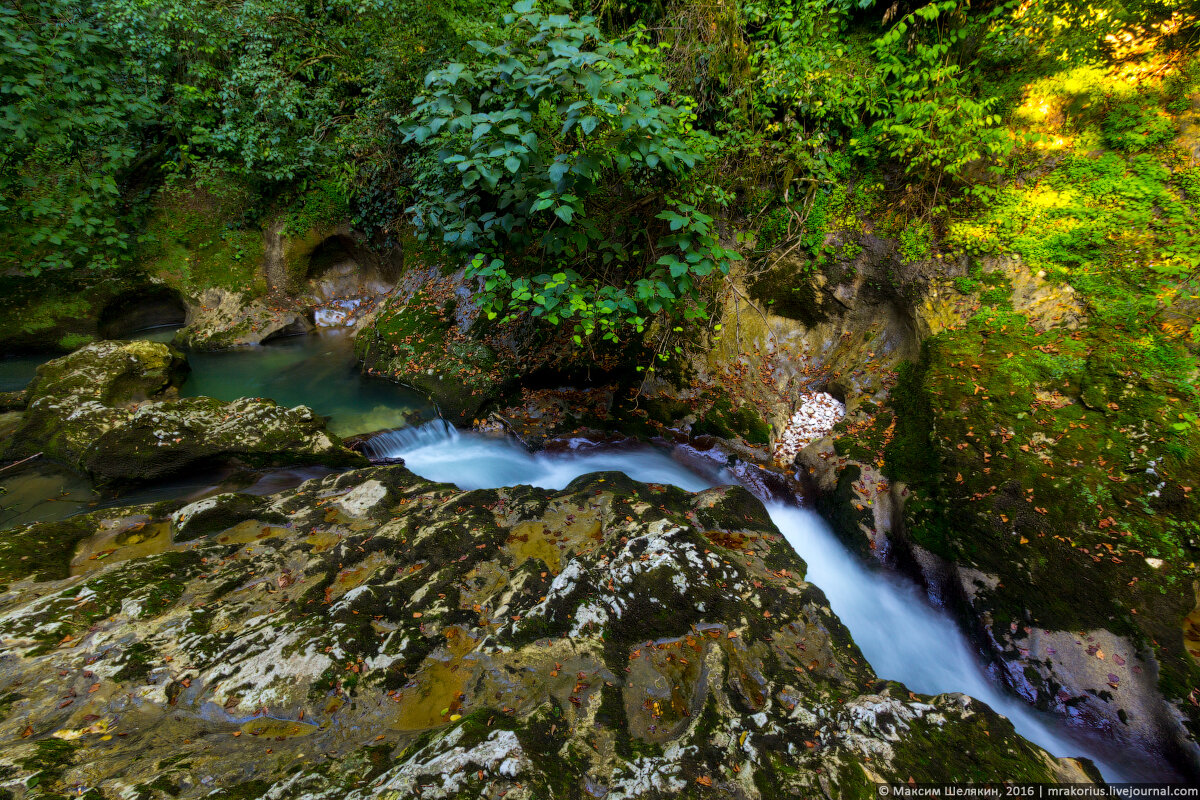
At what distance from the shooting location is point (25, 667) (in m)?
2.82

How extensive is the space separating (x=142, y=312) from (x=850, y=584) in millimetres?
14662

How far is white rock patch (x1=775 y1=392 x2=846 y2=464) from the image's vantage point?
6.43 metres

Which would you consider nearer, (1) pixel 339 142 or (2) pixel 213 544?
(2) pixel 213 544

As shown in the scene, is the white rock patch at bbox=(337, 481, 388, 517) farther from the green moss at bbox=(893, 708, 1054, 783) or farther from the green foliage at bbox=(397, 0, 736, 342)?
the green moss at bbox=(893, 708, 1054, 783)

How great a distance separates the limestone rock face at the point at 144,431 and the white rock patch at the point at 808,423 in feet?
18.8

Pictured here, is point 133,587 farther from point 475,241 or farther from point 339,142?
point 339,142

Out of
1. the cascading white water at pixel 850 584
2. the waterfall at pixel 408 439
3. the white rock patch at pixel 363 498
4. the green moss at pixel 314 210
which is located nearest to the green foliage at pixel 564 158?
the white rock patch at pixel 363 498

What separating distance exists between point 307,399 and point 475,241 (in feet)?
16.6

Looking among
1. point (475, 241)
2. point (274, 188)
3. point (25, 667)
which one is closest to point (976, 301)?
point (475, 241)

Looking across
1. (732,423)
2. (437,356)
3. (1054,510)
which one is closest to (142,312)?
(437,356)

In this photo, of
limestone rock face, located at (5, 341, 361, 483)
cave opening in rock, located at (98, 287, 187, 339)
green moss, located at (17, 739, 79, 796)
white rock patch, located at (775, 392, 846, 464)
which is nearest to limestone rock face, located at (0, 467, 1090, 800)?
green moss, located at (17, 739, 79, 796)

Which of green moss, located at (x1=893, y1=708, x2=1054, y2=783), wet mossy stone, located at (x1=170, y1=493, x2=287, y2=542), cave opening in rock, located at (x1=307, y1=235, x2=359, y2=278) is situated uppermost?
cave opening in rock, located at (x1=307, y1=235, x2=359, y2=278)

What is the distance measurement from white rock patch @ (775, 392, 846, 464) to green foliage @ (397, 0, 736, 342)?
2281mm

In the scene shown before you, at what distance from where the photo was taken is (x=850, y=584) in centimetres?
508
